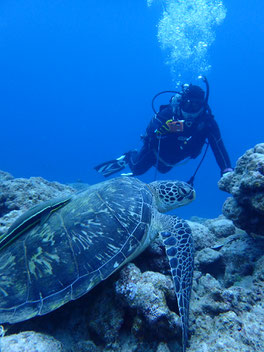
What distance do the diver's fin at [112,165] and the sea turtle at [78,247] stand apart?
5.77 metres

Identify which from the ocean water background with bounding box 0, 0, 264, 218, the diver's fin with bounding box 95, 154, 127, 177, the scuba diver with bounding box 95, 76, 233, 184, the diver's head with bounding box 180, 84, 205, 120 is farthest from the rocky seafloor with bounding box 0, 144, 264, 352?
the ocean water background with bounding box 0, 0, 264, 218

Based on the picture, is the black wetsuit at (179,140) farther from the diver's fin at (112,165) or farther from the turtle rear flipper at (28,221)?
the turtle rear flipper at (28,221)

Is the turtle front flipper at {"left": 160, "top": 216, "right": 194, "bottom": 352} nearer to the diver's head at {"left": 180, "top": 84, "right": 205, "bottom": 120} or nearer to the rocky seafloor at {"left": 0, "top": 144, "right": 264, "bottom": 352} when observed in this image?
the rocky seafloor at {"left": 0, "top": 144, "right": 264, "bottom": 352}

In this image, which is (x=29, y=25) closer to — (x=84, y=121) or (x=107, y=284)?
(x=84, y=121)

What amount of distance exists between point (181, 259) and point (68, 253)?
111 cm

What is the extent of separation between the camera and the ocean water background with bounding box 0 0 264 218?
7531 centimetres

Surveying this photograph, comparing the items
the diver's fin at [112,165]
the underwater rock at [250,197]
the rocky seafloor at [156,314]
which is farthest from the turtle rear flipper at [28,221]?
the diver's fin at [112,165]

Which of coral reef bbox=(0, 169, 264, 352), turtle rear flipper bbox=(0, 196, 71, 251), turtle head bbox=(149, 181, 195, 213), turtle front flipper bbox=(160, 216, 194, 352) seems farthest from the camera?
turtle head bbox=(149, 181, 195, 213)

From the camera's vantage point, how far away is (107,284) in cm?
195

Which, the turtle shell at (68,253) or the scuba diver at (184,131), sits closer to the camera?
the turtle shell at (68,253)

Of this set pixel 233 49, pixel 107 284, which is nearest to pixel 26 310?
pixel 107 284

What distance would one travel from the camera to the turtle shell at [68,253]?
174cm

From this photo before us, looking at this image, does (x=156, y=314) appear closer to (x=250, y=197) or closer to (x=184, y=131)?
(x=250, y=197)

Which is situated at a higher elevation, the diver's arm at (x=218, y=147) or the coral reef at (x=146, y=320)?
the diver's arm at (x=218, y=147)
